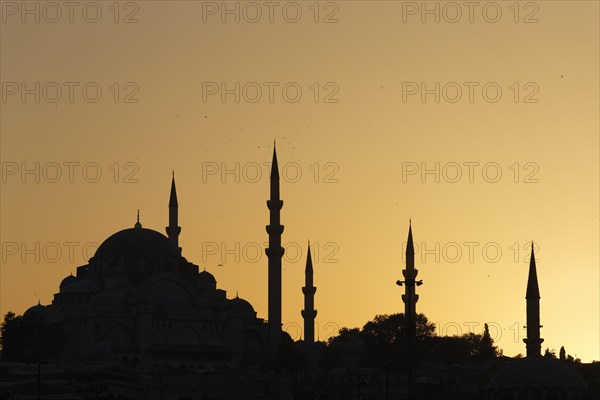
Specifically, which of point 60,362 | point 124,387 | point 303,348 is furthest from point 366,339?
point 124,387

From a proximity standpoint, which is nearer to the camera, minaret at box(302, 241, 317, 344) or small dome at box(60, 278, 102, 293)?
minaret at box(302, 241, 317, 344)

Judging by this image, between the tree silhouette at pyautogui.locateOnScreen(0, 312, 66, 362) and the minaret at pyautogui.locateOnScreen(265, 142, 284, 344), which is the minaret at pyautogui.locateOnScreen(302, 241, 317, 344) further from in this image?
the tree silhouette at pyautogui.locateOnScreen(0, 312, 66, 362)

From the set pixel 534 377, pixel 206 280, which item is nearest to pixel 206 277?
pixel 206 280

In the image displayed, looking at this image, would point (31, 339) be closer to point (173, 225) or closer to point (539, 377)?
point (173, 225)

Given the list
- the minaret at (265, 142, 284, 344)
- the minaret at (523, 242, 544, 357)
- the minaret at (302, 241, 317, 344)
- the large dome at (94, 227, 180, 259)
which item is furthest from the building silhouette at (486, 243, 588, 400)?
the large dome at (94, 227, 180, 259)

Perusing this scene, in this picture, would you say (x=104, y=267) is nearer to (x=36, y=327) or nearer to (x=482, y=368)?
(x=36, y=327)

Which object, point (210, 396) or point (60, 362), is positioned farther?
point (60, 362)

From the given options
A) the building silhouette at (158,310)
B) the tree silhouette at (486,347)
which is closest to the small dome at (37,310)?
the building silhouette at (158,310)

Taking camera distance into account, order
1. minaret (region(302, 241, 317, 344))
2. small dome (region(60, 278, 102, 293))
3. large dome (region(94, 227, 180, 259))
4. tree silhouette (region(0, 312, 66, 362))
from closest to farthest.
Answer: tree silhouette (region(0, 312, 66, 362)), minaret (region(302, 241, 317, 344)), small dome (region(60, 278, 102, 293)), large dome (region(94, 227, 180, 259))
